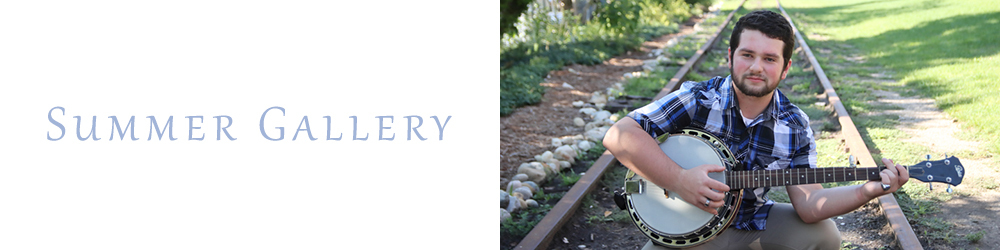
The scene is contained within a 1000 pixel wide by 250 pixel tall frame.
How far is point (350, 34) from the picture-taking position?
210 cm

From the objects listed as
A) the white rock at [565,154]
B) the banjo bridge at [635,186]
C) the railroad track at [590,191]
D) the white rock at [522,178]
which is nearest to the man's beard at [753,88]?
the banjo bridge at [635,186]

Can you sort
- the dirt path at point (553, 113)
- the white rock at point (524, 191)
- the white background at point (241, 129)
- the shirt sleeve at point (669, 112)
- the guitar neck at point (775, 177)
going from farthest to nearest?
the dirt path at point (553, 113)
the white rock at point (524, 191)
the shirt sleeve at point (669, 112)
the guitar neck at point (775, 177)
the white background at point (241, 129)

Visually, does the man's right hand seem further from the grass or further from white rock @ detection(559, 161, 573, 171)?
white rock @ detection(559, 161, 573, 171)

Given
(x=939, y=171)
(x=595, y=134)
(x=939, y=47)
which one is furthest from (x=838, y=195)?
(x=939, y=47)

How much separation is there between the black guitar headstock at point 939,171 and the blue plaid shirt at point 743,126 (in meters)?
0.32

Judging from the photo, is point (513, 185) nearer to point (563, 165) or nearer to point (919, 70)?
point (563, 165)

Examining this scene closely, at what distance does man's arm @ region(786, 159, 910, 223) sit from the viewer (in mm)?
2281

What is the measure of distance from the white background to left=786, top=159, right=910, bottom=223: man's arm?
1.12 m

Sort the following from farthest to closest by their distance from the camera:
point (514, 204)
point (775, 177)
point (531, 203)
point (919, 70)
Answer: point (919, 70) → point (531, 203) → point (514, 204) → point (775, 177)

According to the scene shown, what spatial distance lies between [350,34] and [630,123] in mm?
1004

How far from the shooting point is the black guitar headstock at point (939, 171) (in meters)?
2.35

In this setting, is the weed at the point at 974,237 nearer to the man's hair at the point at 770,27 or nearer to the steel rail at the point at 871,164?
the steel rail at the point at 871,164

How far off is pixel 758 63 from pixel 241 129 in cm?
163

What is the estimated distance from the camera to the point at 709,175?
2486mm
